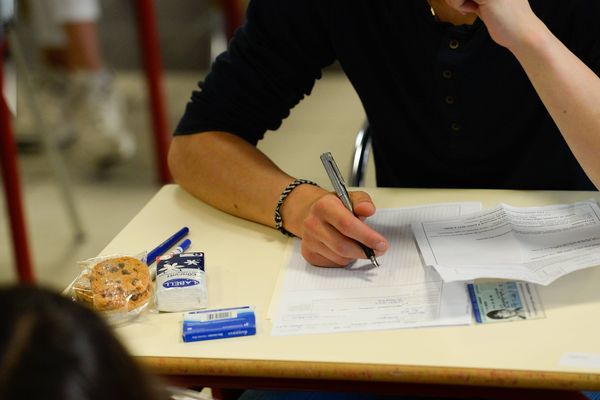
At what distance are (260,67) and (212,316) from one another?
0.62m

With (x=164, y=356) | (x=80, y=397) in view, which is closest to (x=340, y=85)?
(x=164, y=356)

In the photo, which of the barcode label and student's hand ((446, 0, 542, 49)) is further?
student's hand ((446, 0, 542, 49))

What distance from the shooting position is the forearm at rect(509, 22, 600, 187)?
1181mm

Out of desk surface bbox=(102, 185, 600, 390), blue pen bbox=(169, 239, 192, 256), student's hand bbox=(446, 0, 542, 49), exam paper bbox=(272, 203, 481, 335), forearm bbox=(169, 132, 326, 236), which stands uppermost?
student's hand bbox=(446, 0, 542, 49)

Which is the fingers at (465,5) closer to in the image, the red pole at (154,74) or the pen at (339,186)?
the pen at (339,186)

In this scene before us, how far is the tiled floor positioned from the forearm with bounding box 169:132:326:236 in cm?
106

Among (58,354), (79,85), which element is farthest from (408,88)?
(79,85)

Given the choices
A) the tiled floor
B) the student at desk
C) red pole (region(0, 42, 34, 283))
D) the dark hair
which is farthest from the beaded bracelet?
A: red pole (region(0, 42, 34, 283))

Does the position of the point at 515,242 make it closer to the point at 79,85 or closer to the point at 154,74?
the point at 154,74

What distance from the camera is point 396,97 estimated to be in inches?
61.6

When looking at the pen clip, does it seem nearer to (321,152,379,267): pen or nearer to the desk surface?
(321,152,379,267): pen

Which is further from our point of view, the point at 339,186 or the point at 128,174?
the point at 128,174

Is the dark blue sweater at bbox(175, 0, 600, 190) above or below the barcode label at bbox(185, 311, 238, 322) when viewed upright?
above

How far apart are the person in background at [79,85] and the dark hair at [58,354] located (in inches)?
121
